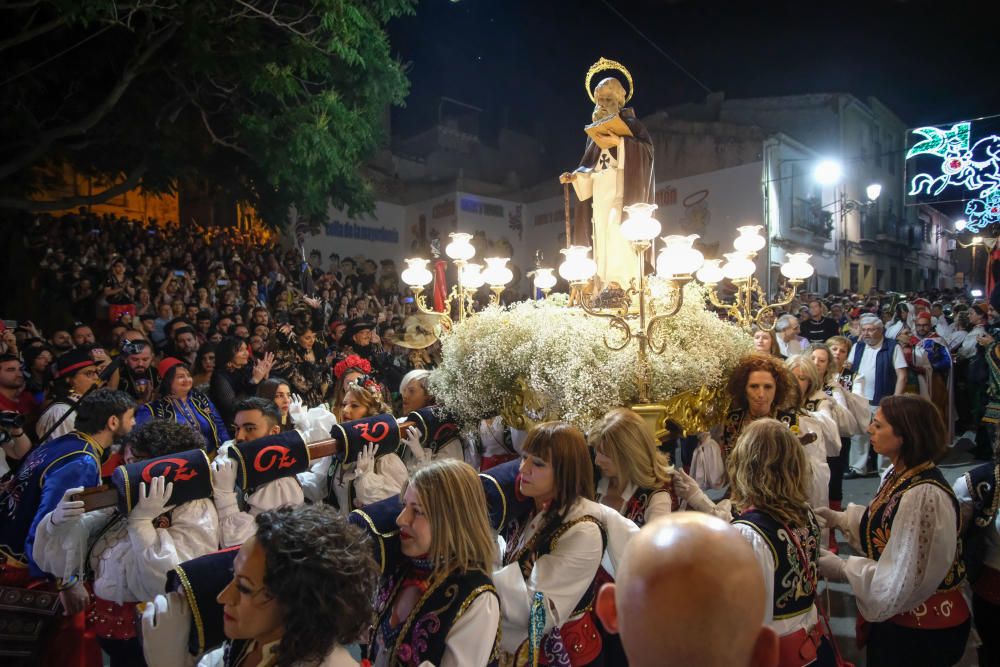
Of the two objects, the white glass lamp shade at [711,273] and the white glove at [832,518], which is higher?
the white glass lamp shade at [711,273]

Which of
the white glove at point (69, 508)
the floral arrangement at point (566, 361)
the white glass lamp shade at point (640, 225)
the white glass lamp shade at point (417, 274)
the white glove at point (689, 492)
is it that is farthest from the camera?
the white glass lamp shade at point (417, 274)

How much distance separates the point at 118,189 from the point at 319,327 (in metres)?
4.73

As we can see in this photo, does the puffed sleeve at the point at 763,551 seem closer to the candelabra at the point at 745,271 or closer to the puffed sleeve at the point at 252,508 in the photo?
the puffed sleeve at the point at 252,508

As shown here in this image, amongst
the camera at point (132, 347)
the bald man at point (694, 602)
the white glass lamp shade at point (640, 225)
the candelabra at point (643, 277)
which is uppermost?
the white glass lamp shade at point (640, 225)

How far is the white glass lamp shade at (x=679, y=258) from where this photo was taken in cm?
356

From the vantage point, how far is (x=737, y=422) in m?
4.24

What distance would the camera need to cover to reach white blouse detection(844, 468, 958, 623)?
2.52 m

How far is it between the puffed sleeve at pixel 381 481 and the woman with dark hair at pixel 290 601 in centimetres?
140

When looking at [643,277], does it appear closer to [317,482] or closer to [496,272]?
[496,272]

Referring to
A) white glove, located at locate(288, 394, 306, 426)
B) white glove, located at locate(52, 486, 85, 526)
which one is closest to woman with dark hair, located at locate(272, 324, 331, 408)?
white glove, located at locate(288, 394, 306, 426)

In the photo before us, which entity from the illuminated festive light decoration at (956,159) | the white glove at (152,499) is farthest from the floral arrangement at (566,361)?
the illuminated festive light decoration at (956,159)

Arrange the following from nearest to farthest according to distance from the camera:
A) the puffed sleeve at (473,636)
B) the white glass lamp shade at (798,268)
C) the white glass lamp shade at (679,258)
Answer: the puffed sleeve at (473,636)
the white glass lamp shade at (679,258)
the white glass lamp shade at (798,268)

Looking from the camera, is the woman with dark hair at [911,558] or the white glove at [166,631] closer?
the white glove at [166,631]

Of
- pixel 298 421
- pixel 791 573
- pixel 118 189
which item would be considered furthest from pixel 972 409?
→ pixel 118 189
